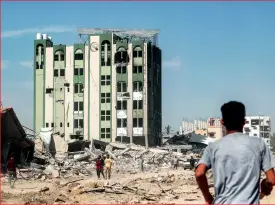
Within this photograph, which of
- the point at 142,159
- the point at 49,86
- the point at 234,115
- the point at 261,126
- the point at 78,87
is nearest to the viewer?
the point at 234,115

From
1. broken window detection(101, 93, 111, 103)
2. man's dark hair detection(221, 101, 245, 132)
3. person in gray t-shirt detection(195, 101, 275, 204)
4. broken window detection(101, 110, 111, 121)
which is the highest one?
broken window detection(101, 93, 111, 103)

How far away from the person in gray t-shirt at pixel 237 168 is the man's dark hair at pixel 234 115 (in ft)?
0.25

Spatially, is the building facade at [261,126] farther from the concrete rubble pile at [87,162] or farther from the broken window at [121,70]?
the concrete rubble pile at [87,162]

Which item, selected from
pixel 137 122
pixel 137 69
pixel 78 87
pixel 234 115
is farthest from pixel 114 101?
pixel 234 115

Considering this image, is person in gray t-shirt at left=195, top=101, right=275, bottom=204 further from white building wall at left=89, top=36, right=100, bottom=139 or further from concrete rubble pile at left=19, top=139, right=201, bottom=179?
white building wall at left=89, top=36, right=100, bottom=139

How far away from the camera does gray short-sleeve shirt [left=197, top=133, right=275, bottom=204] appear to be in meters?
3.79

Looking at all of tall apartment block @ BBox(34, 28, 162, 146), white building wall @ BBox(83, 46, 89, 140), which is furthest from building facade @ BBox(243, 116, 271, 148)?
white building wall @ BBox(83, 46, 89, 140)

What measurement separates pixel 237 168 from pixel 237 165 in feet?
0.08

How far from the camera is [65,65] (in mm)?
74250

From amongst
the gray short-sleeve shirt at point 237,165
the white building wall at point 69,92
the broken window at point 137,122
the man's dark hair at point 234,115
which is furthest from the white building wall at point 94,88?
the gray short-sleeve shirt at point 237,165

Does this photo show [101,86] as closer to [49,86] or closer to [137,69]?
[137,69]

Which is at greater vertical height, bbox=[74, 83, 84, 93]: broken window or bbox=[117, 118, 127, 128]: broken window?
bbox=[74, 83, 84, 93]: broken window

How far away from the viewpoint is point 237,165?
385 cm

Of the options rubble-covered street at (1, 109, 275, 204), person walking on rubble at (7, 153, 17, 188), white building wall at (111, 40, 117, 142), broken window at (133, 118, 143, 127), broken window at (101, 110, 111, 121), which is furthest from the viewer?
broken window at (101, 110, 111, 121)
